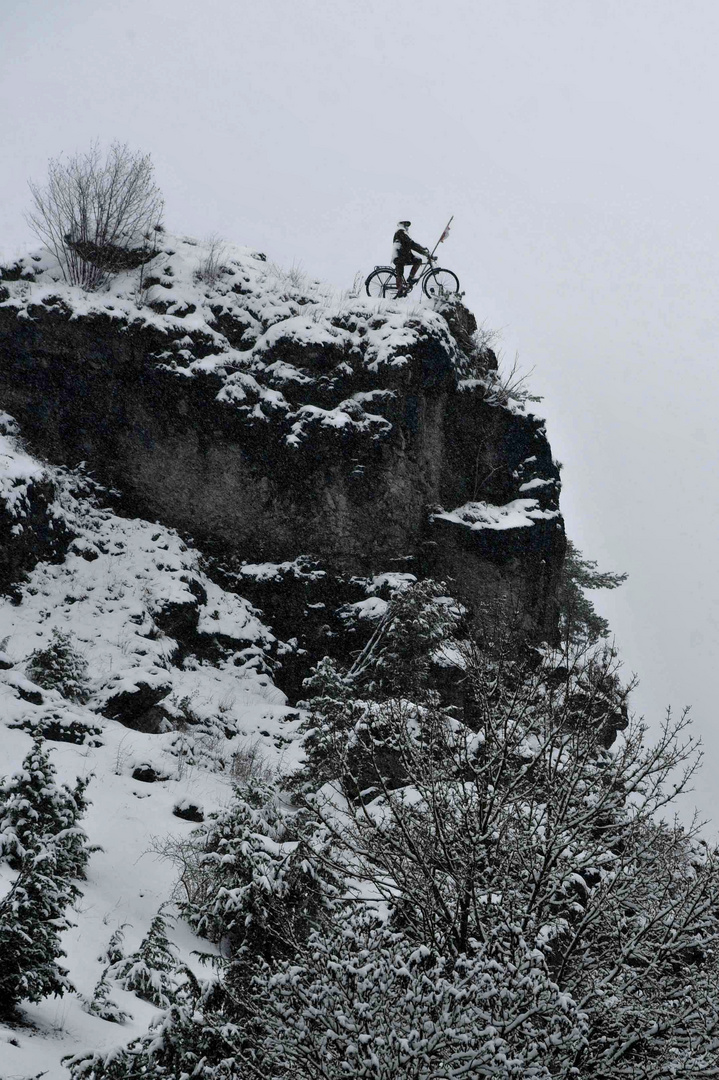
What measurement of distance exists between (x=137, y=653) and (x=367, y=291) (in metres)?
10.9

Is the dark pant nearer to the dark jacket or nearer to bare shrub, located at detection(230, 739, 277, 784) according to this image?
the dark jacket

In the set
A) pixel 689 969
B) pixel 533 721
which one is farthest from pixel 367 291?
pixel 689 969

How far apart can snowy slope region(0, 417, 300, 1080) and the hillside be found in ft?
0.18

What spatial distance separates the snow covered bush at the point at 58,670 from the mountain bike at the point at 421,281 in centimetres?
1171

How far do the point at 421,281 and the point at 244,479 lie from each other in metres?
7.17

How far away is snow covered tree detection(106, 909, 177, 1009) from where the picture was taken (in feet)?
18.4

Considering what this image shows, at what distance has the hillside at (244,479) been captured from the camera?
1388cm

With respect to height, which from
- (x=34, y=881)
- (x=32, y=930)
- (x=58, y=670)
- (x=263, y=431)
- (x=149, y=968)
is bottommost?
(x=149, y=968)

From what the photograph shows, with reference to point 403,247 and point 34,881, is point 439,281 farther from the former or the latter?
point 34,881

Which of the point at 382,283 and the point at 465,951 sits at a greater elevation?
the point at 382,283

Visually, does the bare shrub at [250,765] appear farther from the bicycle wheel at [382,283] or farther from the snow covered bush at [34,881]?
the bicycle wheel at [382,283]

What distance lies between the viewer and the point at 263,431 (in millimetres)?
16344

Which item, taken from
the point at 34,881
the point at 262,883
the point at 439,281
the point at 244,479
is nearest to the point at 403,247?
the point at 439,281

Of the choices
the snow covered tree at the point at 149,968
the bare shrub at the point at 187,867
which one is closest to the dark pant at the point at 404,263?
the bare shrub at the point at 187,867
